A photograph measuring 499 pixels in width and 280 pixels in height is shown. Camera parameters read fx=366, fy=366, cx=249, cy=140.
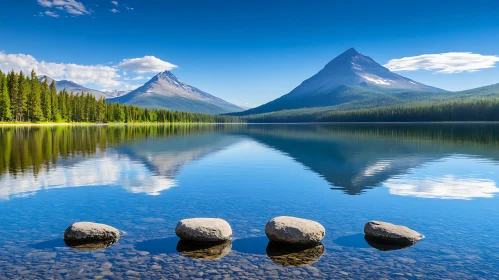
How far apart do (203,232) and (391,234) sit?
8.42 m

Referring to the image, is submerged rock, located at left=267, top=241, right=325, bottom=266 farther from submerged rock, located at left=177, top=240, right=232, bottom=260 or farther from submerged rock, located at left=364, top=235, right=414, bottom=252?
submerged rock, located at left=364, top=235, right=414, bottom=252

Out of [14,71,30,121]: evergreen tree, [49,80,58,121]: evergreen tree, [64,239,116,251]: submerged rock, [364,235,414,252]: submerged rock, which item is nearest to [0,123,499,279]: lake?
[364,235,414,252]: submerged rock

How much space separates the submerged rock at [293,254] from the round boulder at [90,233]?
7.03m

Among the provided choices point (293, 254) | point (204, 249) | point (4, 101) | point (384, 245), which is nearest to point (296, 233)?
point (293, 254)

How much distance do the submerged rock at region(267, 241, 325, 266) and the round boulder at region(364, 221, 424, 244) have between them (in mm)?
2754

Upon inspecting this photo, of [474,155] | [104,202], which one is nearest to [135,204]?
[104,202]

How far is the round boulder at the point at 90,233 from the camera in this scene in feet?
52.7

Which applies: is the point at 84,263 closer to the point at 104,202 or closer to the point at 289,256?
the point at 289,256

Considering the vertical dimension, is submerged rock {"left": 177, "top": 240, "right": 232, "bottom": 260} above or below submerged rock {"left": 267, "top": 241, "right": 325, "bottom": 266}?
above

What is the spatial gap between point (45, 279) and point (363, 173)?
30961mm

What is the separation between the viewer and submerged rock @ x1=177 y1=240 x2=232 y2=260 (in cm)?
1471

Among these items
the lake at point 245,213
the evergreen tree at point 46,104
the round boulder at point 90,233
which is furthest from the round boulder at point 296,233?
the evergreen tree at point 46,104

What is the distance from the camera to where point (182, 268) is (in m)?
13.4

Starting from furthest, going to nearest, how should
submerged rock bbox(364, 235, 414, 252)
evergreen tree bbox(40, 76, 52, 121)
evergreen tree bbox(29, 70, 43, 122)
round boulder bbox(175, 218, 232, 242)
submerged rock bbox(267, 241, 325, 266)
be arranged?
1. evergreen tree bbox(40, 76, 52, 121)
2. evergreen tree bbox(29, 70, 43, 122)
3. round boulder bbox(175, 218, 232, 242)
4. submerged rock bbox(364, 235, 414, 252)
5. submerged rock bbox(267, 241, 325, 266)
